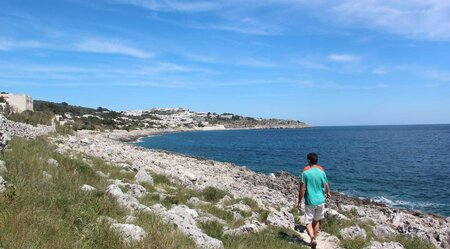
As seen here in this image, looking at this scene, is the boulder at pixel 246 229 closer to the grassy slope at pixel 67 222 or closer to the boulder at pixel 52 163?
the grassy slope at pixel 67 222

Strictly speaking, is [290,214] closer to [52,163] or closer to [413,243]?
[413,243]

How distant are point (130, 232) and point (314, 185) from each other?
5.42 m

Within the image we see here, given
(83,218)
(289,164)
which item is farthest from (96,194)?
A: (289,164)

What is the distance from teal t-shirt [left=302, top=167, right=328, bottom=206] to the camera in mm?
10086

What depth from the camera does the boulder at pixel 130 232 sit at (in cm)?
594

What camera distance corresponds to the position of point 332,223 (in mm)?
12742

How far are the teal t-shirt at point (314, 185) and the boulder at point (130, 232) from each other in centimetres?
507

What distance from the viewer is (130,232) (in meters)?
6.21

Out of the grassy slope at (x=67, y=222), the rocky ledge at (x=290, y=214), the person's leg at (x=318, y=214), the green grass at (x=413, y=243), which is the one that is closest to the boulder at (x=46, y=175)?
the grassy slope at (x=67, y=222)

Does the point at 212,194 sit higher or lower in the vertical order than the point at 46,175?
lower

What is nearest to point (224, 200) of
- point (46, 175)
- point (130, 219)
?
point (46, 175)

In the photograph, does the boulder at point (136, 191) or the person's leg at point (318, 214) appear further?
the boulder at point (136, 191)

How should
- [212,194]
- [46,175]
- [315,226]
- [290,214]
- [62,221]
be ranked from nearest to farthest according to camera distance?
[62,221]
[46,175]
[315,226]
[290,214]
[212,194]

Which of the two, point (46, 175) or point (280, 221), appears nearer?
point (46, 175)
